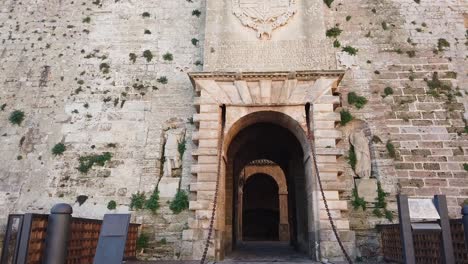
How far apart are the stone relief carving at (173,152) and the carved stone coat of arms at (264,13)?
3080 millimetres

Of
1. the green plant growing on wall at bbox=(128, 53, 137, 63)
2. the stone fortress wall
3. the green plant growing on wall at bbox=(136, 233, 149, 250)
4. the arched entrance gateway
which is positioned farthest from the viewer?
the green plant growing on wall at bbox=(128, 53, 137, 63)

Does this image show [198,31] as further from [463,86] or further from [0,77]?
[463,86]

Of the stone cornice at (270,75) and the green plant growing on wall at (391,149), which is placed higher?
the stone cornice at (270,75)

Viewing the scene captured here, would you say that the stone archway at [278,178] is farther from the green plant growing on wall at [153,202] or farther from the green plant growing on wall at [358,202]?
the green plant growing on wall at [358,202]

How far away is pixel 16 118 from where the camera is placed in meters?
9.02

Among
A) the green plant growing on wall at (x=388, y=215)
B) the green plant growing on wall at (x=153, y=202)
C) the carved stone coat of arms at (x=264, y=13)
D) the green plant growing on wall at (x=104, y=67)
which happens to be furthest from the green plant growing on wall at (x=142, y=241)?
the carved stone coat of arms at (x=264, y=13)

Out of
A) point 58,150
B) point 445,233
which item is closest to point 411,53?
point 445,233

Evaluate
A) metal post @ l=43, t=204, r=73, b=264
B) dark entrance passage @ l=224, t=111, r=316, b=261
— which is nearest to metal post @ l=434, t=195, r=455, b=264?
metal post @ l=43, t=204, r=73, b=264

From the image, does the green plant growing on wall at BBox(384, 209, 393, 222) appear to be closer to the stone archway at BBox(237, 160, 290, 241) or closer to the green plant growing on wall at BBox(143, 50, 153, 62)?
the green plant growing on wall at BBox(143, 50, 153, 62)

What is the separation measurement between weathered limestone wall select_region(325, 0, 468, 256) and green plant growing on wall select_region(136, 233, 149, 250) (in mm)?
4434

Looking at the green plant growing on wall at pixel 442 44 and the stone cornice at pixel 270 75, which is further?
the green plant growing on wall at pixel 442 44

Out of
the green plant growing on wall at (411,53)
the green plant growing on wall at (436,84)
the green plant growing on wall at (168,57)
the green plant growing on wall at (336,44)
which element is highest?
the green plant growing on wall at (336,44)

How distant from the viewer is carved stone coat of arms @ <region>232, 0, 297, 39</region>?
28.2ft

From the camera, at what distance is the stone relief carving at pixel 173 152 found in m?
8.12
